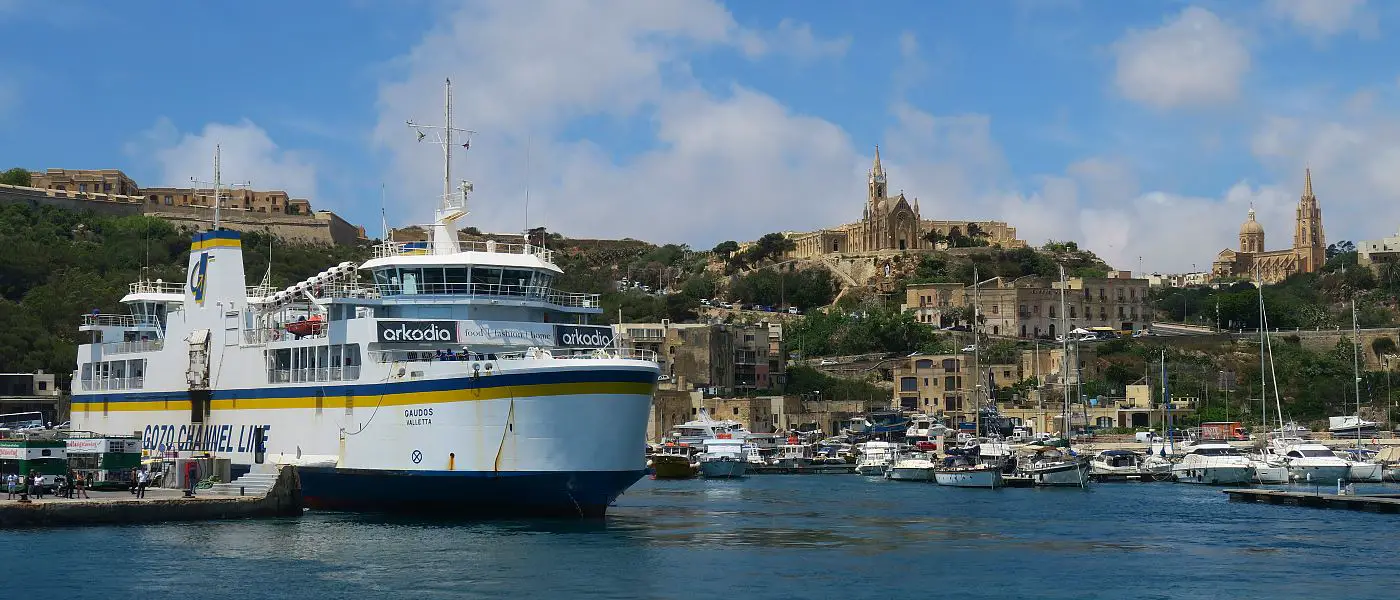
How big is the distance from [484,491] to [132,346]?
23383 mm

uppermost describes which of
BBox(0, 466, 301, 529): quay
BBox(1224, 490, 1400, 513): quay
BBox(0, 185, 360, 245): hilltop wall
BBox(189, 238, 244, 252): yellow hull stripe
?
BBox(0, 185, 360, 245): hilltop wall

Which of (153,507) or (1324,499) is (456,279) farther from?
(1324,499)

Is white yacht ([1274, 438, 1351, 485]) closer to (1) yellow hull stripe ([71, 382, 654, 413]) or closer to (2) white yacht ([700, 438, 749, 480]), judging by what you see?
(2) white yacht ([700, 438, 749, 480])

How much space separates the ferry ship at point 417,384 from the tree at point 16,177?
448 ft

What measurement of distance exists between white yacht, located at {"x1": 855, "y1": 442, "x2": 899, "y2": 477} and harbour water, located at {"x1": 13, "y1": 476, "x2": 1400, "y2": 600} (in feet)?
116

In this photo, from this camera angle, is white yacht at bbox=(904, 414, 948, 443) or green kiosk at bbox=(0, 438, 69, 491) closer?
green kiosk at bbox=(0, 438, 69, 491)

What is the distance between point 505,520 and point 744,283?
483 ft

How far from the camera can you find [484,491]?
47.5 metres

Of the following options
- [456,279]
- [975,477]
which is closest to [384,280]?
[456,279]

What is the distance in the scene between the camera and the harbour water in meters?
37.2

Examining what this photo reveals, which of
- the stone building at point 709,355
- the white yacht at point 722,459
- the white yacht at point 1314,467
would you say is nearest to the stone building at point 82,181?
the stone building at point 709,355

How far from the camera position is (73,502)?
1842 inches

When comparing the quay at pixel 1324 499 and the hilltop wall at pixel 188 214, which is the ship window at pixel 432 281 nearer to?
the quay at pixel 1324 499

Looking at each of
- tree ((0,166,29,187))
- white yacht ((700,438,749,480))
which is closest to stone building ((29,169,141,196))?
tree ((0,166,29,187))
